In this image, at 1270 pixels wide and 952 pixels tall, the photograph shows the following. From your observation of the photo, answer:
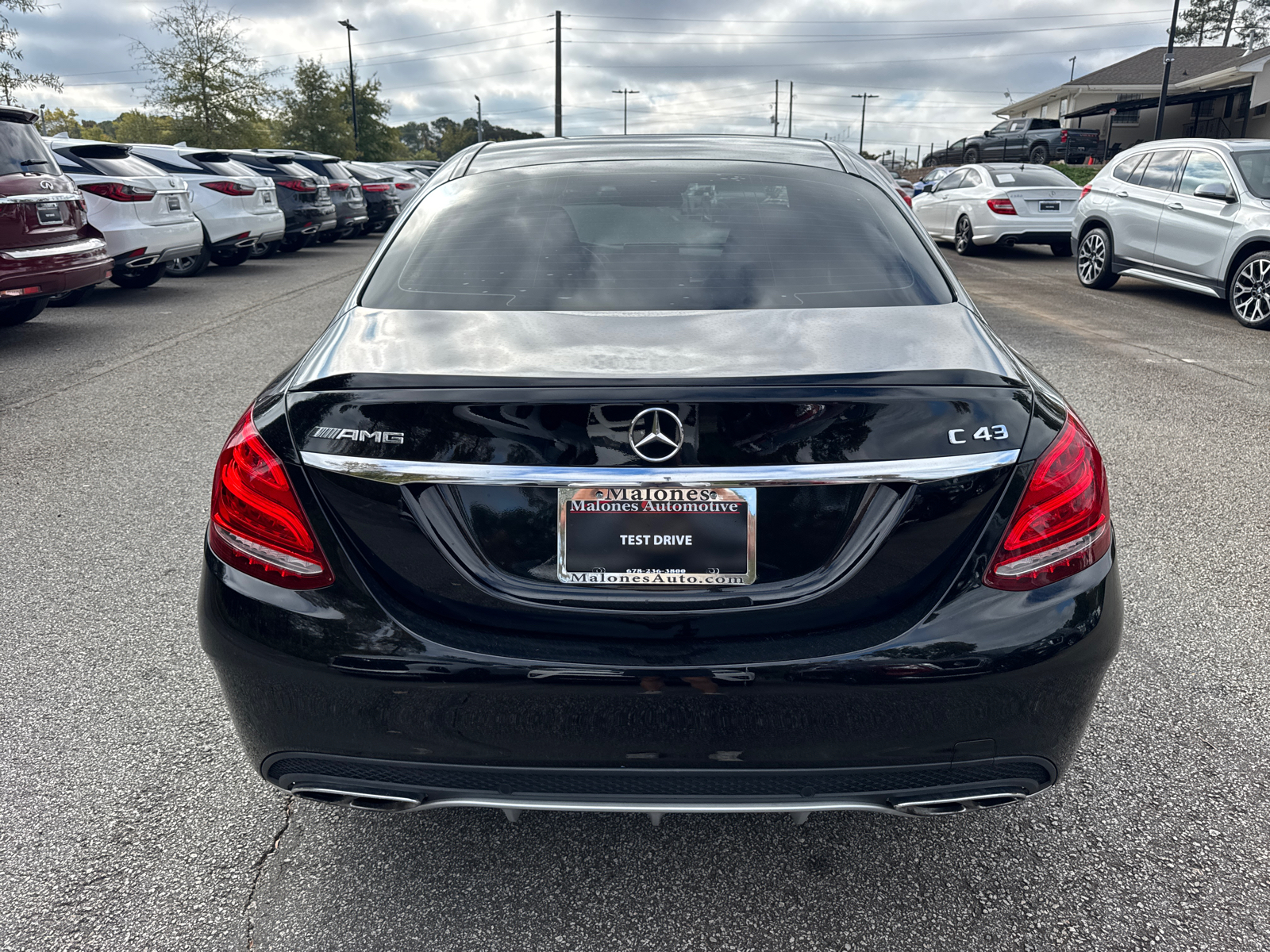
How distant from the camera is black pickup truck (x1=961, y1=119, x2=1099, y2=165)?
35.8 metres

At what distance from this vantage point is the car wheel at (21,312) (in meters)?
9.43

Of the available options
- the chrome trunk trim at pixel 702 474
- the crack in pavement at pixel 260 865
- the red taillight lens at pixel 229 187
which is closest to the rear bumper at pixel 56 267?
the red taillight lens at pixel 229 187

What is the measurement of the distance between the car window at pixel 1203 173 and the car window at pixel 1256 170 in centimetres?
14

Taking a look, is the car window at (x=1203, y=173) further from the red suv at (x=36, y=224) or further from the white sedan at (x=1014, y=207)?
the red suv at (x=36, y=224)

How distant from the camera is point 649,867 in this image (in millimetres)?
2330

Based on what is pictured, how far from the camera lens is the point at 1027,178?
1653 cm

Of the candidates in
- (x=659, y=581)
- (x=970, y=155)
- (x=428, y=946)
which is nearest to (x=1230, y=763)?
(x=659, y=581)

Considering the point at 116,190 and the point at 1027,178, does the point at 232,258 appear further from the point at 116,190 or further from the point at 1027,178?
the point at 1027,178

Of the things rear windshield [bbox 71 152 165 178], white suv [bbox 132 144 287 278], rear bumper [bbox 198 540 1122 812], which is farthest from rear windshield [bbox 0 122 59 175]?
rear bumper [bbox 198 540 1122 812]

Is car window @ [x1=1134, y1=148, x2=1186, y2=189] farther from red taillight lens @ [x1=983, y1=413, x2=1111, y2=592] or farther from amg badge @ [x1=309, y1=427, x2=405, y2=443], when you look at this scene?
amg badge @ [x1=309, y1=427, x2=405, y2=443]

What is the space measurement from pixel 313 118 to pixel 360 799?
59107mm

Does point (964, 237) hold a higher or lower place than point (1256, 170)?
lower

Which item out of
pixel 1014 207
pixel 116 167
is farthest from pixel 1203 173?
pixel 116 167

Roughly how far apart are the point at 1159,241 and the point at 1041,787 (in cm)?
1090
